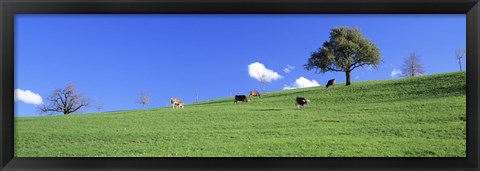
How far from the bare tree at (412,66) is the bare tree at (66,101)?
355 cm

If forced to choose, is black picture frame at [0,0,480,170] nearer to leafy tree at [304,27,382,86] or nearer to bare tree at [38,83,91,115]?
bare tree at [38,83,91,115]

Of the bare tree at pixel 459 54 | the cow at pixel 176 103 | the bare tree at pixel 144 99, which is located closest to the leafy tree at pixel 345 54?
the bare tree at pixel 459 54

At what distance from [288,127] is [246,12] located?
1.85 m

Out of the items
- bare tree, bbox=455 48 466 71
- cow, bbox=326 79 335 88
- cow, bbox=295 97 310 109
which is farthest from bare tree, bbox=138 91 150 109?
bare tree, bbox=455 48 466 71

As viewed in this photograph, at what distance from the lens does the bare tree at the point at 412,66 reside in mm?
5301

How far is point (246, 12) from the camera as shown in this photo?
154 inches

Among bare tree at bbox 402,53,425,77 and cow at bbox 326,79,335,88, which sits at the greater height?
bare tree at bbox 402,53,425,77

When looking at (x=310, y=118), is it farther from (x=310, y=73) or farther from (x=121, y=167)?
(x=121, y=167)

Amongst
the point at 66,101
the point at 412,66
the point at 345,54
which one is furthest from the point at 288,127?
the point at 66,101

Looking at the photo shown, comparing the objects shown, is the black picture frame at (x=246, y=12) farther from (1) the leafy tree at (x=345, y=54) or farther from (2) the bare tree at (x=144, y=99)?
(2) the bare tree at (x=144, y=99)

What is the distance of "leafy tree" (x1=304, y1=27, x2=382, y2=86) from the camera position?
5.21 m

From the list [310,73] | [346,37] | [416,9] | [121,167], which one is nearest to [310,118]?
[310,73]

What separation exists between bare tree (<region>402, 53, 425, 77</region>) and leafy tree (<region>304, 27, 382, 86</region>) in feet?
0.97

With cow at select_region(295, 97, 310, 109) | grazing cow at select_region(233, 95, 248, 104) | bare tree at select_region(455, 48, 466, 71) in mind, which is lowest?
cow at select_region(295, 97, 310, 109)
